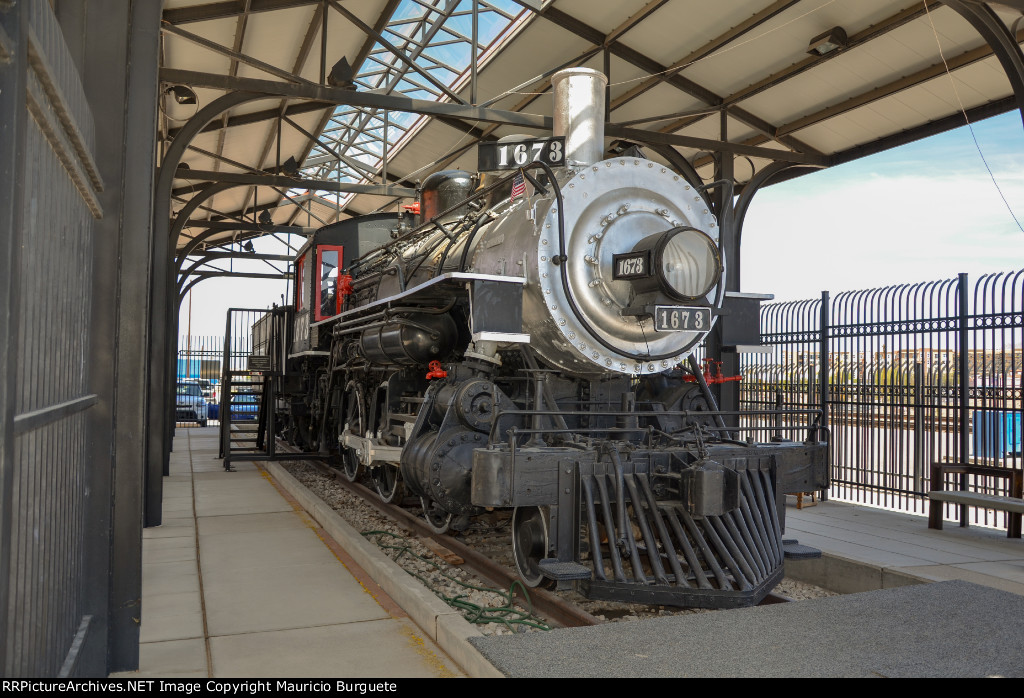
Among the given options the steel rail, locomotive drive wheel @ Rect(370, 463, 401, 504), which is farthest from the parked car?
locomotive drive wheel @ Rect(370, 463, 401, 504)

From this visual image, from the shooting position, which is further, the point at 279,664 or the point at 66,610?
the point at 279,664

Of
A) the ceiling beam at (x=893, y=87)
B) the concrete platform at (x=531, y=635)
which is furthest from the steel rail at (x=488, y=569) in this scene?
the ceiling beam at (x=893, y=87)

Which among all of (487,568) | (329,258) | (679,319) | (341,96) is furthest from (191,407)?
(679,319)

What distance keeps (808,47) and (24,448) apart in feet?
27.0

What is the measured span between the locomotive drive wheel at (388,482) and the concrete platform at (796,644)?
13.3ft

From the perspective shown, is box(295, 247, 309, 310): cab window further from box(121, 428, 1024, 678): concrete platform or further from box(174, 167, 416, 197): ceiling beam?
box(121, 428, 1024, 678): concrete platform

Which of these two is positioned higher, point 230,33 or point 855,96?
point 230,33

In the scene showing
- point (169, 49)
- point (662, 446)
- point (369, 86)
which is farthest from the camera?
point (369, 86)

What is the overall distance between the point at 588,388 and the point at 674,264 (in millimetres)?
1073

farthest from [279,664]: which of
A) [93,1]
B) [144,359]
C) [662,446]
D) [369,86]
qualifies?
[369,86]

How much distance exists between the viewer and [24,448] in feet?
6.27

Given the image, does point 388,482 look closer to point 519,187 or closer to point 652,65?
point 519,187

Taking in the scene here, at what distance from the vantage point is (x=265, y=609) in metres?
4.35

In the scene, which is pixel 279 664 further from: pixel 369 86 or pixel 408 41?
pixel 369 86
